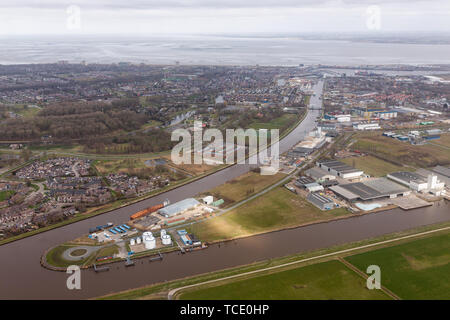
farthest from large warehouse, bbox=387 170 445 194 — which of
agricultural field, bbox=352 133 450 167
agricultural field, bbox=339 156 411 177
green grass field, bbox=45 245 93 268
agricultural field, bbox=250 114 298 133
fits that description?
green grass field, bbox=45 245 93 268

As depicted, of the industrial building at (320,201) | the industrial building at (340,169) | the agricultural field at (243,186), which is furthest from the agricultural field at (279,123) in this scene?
the industrial building at (320,201)

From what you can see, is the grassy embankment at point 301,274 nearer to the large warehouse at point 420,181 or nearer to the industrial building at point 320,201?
the industrial building at point 320,201

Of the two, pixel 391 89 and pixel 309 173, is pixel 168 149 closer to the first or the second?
pixel 309 173

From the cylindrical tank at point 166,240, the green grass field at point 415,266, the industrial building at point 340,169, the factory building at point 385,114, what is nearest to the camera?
the green grass field at point 415,266

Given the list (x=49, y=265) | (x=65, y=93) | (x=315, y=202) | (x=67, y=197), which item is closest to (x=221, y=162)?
(x=315, y=202)

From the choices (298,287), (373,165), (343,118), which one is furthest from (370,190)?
(343,118)

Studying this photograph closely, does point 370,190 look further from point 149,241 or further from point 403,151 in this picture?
point 149,241
